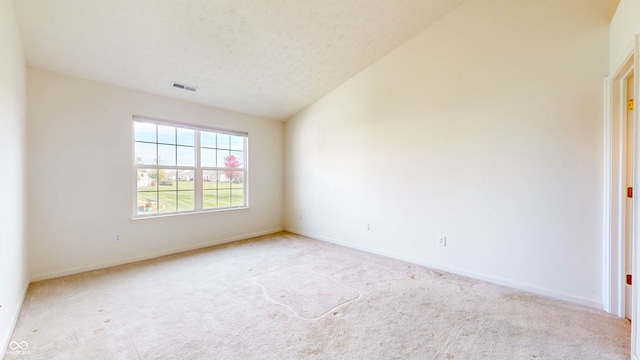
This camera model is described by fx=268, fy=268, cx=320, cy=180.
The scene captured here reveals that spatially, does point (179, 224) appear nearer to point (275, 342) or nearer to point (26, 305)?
point (26, 305)

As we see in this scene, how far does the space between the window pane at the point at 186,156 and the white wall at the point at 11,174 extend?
5.66 ft

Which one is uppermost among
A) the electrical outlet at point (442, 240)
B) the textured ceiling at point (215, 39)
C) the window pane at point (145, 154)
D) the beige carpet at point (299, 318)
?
the textured ceiling at point (215, 39)

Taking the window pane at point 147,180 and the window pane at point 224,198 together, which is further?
the window pane at point 224,198

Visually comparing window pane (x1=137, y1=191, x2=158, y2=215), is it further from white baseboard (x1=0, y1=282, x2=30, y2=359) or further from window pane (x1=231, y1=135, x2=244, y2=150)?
window pane (x1=231, y1=135, x2=244, y2=150)

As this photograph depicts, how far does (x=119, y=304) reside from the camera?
250 centimetres

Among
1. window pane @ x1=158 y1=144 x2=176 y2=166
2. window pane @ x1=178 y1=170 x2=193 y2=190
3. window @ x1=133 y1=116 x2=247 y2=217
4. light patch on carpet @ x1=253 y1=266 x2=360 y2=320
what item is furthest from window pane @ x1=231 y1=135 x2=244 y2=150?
light patch on carpet @ x1=253 y1=266 x2=360 y2=320

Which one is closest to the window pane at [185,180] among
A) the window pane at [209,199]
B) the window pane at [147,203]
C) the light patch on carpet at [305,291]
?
the window pane at [209,199]

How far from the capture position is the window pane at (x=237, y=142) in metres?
5.01

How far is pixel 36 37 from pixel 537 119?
5.04m

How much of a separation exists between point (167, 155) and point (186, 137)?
418 millimetres

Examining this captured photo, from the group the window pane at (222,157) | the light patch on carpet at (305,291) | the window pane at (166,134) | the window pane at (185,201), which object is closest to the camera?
the light patch on carpet at (305,291)

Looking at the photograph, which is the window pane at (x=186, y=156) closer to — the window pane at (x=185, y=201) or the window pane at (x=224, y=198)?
the window pane at (x=185, y=201)

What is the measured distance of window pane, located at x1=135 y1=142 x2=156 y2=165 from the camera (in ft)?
12.6

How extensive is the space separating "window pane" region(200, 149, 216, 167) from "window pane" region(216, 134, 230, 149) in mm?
177
